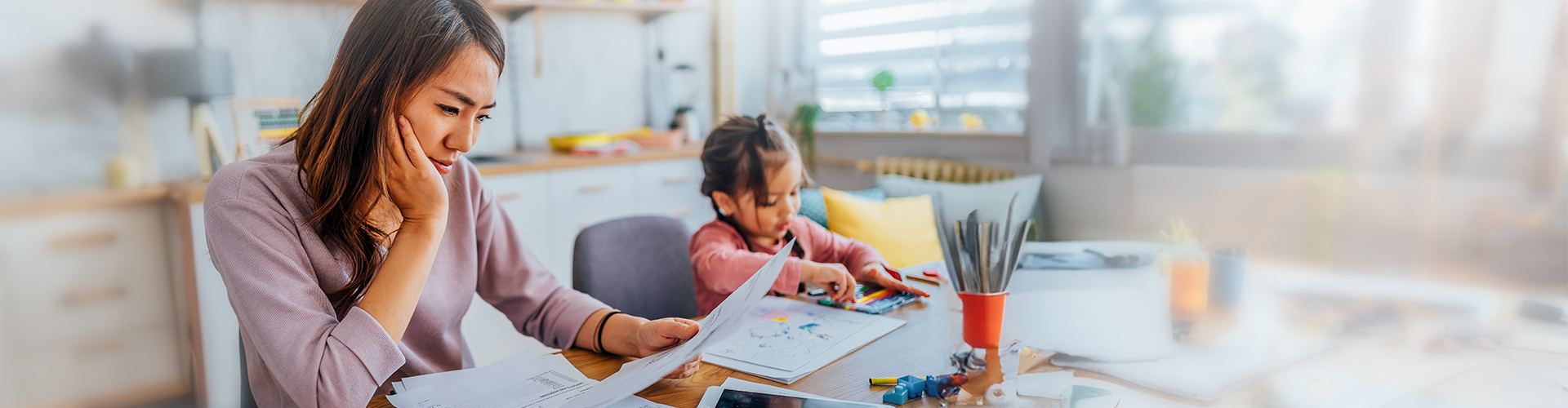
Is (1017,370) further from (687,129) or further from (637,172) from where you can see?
(687,129)

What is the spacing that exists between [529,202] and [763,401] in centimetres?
191

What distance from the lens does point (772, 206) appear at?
1343 mm

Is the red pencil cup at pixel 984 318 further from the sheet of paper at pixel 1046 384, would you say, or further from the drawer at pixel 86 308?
the drawer at pixel 86 308

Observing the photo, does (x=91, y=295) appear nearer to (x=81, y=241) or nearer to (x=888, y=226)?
(x=81, y=241)

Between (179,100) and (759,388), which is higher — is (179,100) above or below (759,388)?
above

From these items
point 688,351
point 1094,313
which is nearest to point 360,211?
point 688,351

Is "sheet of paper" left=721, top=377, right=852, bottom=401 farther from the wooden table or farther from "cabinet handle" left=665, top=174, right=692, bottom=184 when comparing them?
"cabinet handle" left=665, top=174, right=692, bottom=184

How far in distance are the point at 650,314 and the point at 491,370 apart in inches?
23.5

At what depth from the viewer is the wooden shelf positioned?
277 centimetres

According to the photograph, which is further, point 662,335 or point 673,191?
point 673,191

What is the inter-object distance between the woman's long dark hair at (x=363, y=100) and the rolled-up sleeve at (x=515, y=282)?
0.69 feet

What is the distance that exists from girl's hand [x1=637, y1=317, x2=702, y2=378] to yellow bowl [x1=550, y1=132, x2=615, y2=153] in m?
1.98

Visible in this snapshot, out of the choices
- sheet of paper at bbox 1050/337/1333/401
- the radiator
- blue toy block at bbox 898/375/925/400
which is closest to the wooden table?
blue toy block at bbox 898/375/925/400

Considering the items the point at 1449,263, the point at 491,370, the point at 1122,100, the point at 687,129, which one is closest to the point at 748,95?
the point at 687,129
